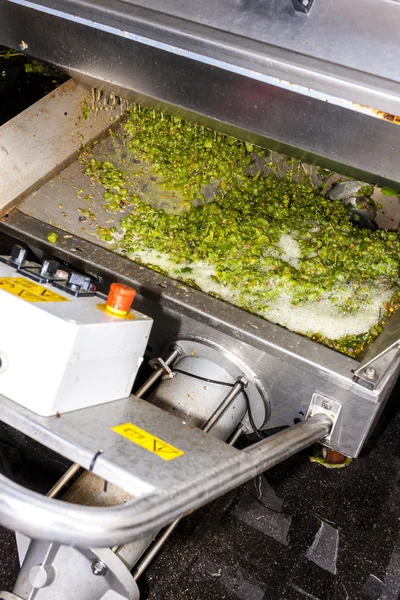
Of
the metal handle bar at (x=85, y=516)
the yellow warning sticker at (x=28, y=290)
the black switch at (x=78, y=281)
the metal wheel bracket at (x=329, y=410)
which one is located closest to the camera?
the metal handle bar at (x=85, y=516)

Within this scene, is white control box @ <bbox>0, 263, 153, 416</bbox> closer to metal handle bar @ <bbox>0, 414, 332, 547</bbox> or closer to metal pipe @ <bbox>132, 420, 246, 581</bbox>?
metal handle bar @ <bbox>0, 414, 332, 547</bbox>

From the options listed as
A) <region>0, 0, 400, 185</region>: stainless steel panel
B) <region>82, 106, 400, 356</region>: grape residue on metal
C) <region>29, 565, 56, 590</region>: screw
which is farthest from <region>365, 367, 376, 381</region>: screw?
<region>29, 565, 56, 590</region>: screw

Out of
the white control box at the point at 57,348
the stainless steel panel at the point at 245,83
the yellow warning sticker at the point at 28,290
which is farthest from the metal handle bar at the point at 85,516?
the stainless steel panel at the point at 245,83

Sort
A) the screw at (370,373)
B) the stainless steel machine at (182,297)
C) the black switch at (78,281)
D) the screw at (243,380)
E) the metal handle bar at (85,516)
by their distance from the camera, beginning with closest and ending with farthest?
1. the metal handle bar at (85,516)
2. the stainless steel machine at (182,297)
3. the black switch at (78,281)
4. the screw at (370,373)
5. the screw at (243,380)

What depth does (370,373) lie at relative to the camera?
172 centimetres

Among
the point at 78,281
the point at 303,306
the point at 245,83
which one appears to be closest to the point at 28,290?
the point at 78,281

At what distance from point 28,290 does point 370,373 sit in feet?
3.12

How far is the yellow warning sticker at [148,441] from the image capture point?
1284 mm

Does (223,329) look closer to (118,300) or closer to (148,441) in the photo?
(118,300)

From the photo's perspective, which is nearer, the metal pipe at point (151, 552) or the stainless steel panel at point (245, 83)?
the stainless steel panel at point (245, 83)

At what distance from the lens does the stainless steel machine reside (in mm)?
1231

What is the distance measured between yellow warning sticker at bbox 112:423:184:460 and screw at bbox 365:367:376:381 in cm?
66

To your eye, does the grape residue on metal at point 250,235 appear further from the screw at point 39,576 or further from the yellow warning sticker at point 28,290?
the screw at point 39,576

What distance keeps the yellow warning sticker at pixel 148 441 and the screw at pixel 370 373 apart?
0.66 m
